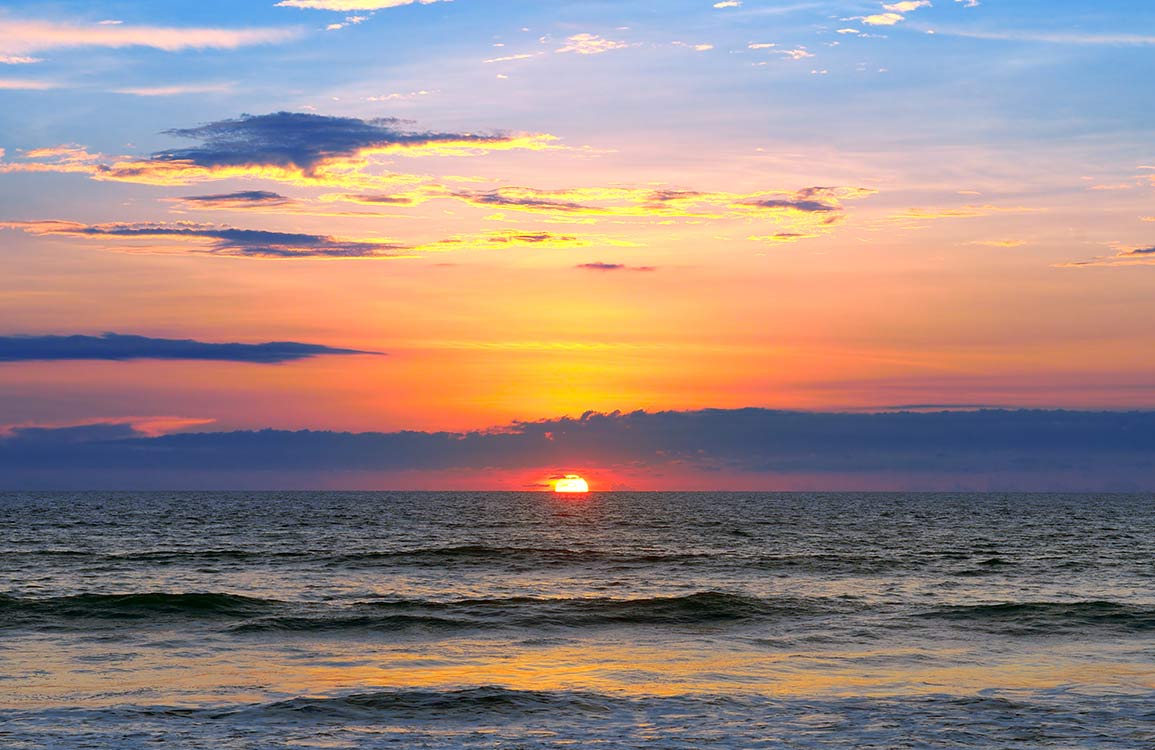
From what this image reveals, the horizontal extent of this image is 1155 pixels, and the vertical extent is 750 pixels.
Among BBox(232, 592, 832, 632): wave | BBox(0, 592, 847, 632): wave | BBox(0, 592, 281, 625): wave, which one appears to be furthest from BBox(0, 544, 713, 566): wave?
BBox(232, 592, 832, 632): wave

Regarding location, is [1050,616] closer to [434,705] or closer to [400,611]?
[400,611]

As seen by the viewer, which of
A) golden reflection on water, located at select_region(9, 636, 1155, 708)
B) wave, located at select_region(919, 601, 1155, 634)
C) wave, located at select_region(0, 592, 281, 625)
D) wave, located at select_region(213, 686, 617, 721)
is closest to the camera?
wave, located at select_region(213, 686, 617, 721)

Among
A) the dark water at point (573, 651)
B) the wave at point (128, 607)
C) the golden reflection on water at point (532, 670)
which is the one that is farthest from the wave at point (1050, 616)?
the wave at point (128, 607)

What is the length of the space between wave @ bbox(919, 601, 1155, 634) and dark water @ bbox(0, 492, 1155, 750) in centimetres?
18

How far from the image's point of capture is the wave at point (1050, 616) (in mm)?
34688

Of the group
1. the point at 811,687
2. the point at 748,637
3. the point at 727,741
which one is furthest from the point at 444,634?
the point at 727,741

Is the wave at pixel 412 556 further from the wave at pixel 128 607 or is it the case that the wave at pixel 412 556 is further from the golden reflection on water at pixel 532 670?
the golden reflection on water at pixel 532 670

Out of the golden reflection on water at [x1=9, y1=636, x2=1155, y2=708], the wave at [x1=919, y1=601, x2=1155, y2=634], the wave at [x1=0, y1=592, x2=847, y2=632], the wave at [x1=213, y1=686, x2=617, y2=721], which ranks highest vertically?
the wave at [x1=213, y1=686, x2=617, y2=721]

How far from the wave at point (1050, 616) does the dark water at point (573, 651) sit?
180 millimetres

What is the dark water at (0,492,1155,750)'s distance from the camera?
19.9 meters

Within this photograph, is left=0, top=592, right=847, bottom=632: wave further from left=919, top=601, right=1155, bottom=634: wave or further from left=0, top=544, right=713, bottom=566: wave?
left=0, top=544, right=713, bottom=566: wave

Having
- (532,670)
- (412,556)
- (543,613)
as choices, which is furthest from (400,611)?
(412,556)

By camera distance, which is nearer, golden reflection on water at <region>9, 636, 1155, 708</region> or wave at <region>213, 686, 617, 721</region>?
wave at <region>213, 686, 617, 721</region>

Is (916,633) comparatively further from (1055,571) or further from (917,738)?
(1055,571)
